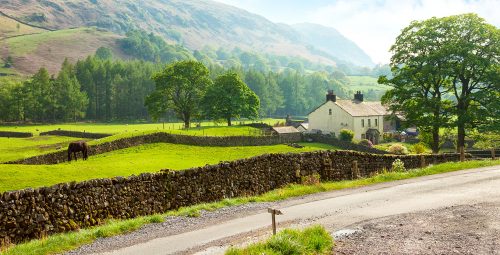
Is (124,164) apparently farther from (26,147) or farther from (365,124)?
(365,124)

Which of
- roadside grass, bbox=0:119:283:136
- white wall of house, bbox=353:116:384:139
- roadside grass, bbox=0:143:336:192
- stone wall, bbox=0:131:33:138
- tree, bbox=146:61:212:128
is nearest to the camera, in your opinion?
roadside grass, bbox=0:143:336:192

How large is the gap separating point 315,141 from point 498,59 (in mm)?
44650

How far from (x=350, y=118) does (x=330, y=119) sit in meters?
6.96

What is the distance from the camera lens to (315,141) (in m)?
92.0

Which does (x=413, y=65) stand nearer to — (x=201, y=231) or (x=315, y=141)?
(x=315, y=141)

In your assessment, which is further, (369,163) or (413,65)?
(413,65)

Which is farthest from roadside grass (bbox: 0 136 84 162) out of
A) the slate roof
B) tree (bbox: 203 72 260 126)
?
the slate roof

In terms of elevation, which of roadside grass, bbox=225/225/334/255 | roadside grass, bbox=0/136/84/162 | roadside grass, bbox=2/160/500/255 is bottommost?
roadside grass, bbox=2/160/500/255

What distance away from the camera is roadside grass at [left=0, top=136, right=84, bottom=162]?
184 feet

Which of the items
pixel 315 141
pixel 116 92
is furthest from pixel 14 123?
pixel 315 141

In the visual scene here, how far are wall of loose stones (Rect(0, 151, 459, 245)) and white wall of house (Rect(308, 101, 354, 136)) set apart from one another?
72711 millimetres

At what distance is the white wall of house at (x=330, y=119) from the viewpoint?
103 metres

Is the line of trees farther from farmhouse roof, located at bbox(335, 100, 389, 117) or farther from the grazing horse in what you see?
farmhouse roof, located at bbox(335, 100, 389, 117)

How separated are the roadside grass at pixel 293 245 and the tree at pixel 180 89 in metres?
86.4
